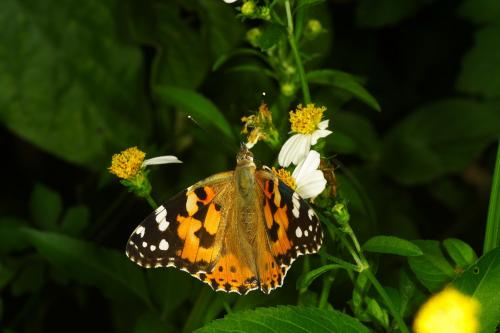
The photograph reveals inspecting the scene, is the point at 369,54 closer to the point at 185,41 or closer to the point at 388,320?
the point at 185,41

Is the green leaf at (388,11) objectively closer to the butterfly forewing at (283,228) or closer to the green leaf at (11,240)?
the butterfly forewing at (283,228)

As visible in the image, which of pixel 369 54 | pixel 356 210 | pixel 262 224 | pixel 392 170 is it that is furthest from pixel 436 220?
pixel 262 224

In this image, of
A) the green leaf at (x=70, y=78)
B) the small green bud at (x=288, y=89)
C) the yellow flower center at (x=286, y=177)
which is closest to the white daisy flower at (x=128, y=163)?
the yellow flower center at (x=286, y=177)

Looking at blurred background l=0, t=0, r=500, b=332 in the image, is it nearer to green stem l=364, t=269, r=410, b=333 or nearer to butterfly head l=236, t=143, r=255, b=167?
butterfly head l=236, t=143, r=255, b=167

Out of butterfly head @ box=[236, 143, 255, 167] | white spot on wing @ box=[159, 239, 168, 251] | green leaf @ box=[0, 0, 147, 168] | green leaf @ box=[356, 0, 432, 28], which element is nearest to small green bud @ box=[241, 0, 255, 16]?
butterfly head @ box=[236, 143, 255, 167]

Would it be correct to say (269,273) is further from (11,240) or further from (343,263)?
(11,240)

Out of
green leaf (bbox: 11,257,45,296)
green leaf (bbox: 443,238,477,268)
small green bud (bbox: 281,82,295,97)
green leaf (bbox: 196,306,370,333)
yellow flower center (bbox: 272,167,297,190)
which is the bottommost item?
green leaf (bbox: 11,257,45,296)

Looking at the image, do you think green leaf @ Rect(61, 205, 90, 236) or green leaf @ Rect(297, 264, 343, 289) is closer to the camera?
green leaf @ Rect(297, 264, 343, 289)
